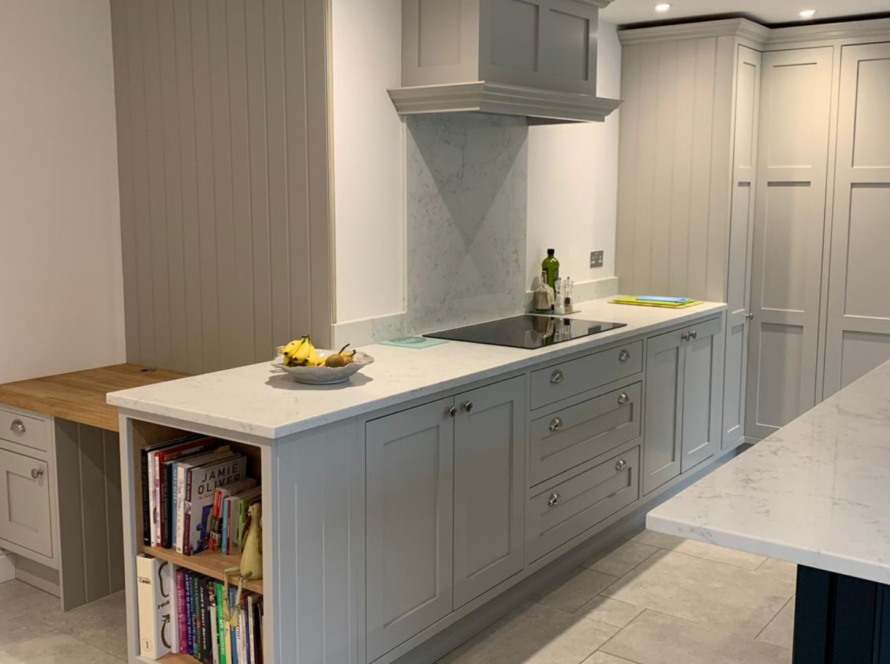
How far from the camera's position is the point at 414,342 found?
3.27 metres

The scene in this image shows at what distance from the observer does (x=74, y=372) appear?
345cm

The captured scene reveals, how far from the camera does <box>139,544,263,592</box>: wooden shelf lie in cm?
240

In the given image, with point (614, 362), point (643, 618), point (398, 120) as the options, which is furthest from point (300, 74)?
point (643, 618)

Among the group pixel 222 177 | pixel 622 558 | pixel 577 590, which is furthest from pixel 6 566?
pixel 622 558

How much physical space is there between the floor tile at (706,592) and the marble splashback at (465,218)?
3.84 ft

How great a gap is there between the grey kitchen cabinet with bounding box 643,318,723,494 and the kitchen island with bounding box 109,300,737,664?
10 cm

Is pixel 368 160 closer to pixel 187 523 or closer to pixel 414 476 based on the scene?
pixel 414 476

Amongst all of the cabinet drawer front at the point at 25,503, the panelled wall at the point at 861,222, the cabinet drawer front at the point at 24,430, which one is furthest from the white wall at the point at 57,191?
the panelled wall at the point at 861,222

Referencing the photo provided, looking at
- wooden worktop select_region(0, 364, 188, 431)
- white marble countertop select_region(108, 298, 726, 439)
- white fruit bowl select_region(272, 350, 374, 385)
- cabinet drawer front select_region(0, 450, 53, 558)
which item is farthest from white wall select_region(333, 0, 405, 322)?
cabinet drawer front select_region(0, 450, 53, 558)

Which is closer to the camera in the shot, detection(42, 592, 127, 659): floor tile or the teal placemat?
detection(42, 592, 127, 659): floor tile

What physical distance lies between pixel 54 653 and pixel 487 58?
7.68ft

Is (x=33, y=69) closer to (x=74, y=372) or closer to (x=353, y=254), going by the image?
(x=74, y=372)

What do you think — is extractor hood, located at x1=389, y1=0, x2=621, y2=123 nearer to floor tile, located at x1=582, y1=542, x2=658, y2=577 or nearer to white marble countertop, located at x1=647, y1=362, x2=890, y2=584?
white marble countertop, located at x1=647, y1=362, x2=890, y2=584

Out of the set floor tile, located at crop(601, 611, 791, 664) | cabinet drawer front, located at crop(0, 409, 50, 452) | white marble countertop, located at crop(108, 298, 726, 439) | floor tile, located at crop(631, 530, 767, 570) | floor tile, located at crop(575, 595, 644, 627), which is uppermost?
white marble countertop, located at crop(108, 298, 726, 439)
